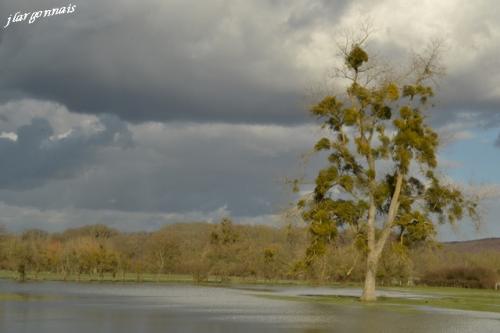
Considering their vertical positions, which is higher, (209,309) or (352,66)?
(352,66)

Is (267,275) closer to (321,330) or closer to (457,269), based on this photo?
(457,269)

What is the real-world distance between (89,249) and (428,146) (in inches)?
3482

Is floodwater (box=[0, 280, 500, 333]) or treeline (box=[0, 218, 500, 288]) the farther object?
treeline (box=[0, 218, 500, 288])

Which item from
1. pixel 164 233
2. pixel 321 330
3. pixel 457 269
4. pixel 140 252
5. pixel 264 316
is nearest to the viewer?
pixel 321 330

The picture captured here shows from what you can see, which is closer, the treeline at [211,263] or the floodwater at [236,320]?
the floodwater at [236,320]

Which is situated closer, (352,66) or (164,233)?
(352,66)

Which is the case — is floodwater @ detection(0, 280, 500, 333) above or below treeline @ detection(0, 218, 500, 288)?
below

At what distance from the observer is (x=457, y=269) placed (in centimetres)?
11806

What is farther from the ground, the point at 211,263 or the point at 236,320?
the point at 211,263

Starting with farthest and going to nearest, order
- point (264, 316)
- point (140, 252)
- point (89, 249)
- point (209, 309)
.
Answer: point (140, 252) → point (89, 249) → point (209, 309) → point (264, 316)

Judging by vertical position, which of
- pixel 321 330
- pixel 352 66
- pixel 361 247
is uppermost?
pixel 352 66

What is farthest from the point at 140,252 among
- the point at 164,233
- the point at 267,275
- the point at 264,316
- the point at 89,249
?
the point at 264,316

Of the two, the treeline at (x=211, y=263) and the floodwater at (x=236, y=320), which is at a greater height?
the treeline at (x=211, y=263)

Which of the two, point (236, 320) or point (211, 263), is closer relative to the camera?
point (236, 320)
